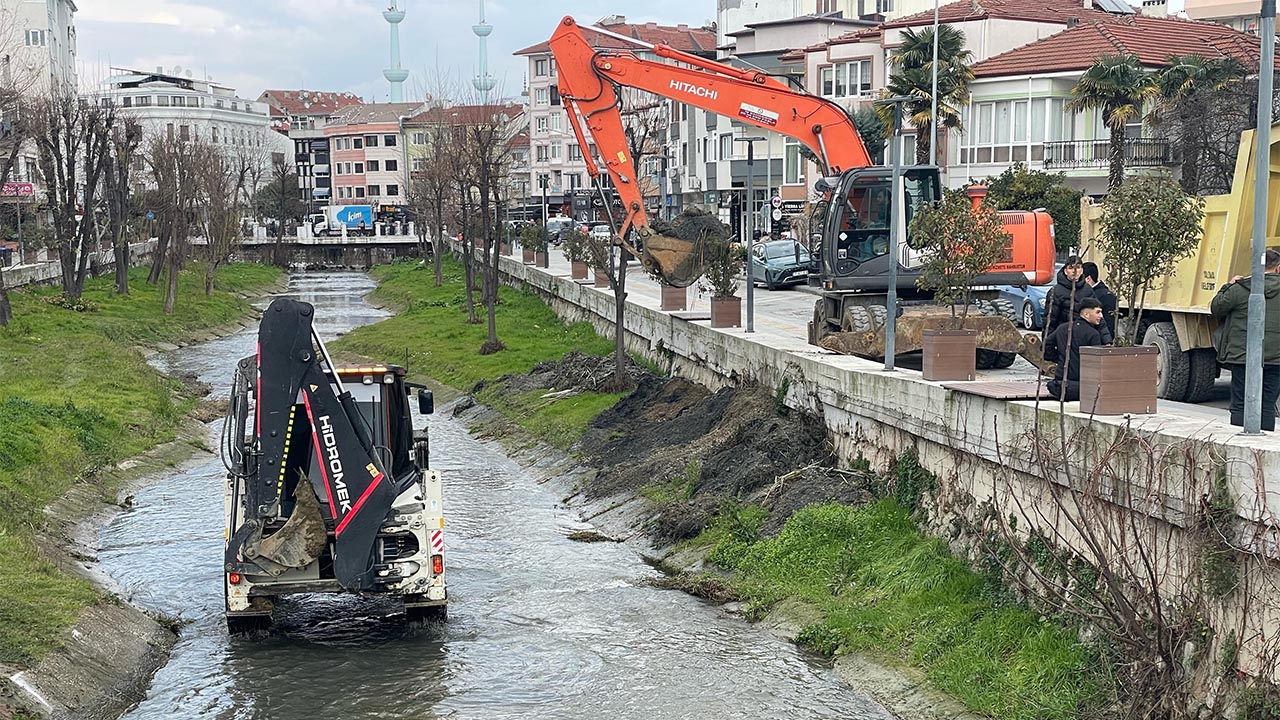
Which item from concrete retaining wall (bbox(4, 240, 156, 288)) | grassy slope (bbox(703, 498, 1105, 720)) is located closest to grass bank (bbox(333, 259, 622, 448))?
grassy slope (bbox(703, 498, 1105, 720))

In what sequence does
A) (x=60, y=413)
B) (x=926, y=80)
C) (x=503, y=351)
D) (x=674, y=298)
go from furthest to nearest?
(x=926, y=80)
(x=503, y=351)
(x=674, y=298)
(x=60, y=413)

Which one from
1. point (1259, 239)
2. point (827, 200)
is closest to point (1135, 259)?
point (1259, 239)

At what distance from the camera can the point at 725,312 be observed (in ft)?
96.2

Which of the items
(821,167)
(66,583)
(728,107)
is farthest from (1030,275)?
(66,583)

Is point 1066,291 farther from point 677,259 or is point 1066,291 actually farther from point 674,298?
point 674,298

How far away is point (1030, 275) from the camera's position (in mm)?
25281

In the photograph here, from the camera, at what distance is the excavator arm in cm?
2761

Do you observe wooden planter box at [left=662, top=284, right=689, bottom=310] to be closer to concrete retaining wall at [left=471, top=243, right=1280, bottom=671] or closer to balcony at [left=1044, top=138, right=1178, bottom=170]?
concrete retaining wall at [left=471, top=243, right=1280, bottom=671]

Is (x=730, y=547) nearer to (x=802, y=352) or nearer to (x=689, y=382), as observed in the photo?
(x=802, y=352)

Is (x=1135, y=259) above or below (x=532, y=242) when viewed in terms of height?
above

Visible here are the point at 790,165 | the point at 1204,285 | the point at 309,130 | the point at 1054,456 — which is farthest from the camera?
the point at 309,130

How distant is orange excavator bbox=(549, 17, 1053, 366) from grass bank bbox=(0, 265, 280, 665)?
10751 millimetres

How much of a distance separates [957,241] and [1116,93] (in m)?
28.8

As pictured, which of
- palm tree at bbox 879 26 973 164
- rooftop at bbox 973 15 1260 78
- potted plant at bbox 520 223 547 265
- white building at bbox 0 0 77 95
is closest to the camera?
palm tree at bbox 879 26 973 164
